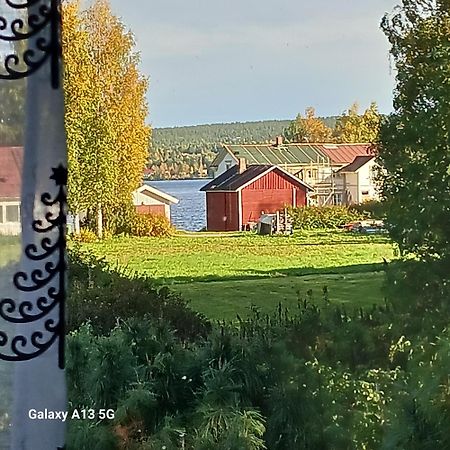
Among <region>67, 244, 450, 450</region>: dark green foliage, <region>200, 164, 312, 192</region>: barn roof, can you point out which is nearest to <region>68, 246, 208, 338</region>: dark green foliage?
<region>67, 244, 450, 450</region>: dark green foliage

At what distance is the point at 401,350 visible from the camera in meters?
1.29

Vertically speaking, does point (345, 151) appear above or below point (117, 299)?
above

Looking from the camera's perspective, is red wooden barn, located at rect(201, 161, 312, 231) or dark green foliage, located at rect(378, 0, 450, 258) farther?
red wooden barn, located at rect(201, 161, 312, 231)

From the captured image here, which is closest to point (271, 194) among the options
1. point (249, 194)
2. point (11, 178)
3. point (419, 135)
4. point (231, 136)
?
point (249, 194)

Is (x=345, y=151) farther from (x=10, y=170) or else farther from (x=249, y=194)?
(x=10, y=170)

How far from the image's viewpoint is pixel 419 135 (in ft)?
4.11

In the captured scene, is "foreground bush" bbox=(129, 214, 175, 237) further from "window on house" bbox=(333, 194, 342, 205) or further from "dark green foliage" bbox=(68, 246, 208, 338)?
"window on house" bbox=(333, 194, 342, 205)

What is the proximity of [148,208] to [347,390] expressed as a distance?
0.49 metres

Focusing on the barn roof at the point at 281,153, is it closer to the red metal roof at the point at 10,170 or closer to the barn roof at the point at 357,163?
the barn roof at the point at 357,163

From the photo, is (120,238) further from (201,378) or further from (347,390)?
(347,390)

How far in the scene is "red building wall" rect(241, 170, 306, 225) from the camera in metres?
1.35

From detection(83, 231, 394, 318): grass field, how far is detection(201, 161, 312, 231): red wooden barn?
0.04 m

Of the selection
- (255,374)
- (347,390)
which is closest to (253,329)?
(255,374)

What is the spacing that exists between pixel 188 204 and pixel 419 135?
432mm
